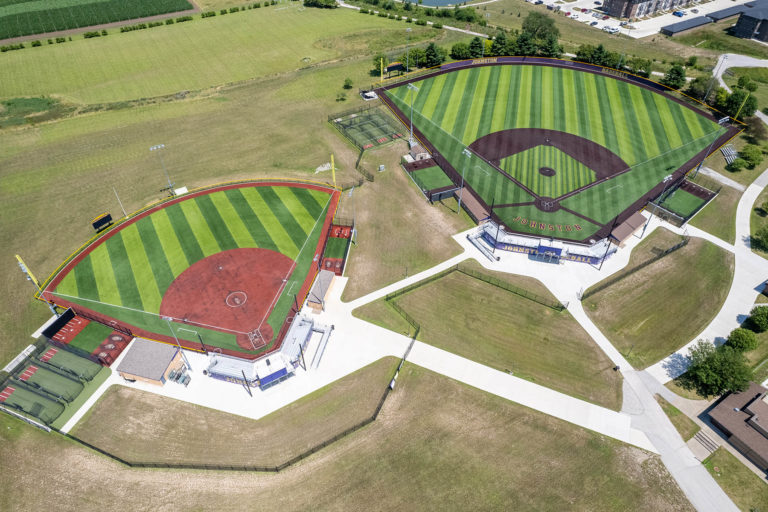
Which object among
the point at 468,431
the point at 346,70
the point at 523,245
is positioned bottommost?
the point at 468,431

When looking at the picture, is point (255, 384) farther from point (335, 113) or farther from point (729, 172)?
point (729, 172)

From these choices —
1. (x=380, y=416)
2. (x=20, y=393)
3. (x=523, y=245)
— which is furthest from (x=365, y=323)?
(x=20, y=393)

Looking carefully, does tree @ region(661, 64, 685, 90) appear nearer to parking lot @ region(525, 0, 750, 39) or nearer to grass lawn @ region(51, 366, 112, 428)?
parking lot @ region(525, 0, 750, 39)

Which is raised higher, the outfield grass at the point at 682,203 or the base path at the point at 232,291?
the outfield grass at the point at 682,203

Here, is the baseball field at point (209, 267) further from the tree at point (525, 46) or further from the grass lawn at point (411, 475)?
the tree at point (525, 46)

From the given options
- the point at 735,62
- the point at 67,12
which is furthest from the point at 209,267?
the point at 735,62

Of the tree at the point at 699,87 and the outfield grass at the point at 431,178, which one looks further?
the tree at the point at 699,87

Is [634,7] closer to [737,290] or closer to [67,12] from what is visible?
[737,290]

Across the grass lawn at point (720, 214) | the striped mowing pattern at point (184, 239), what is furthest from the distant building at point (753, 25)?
the striped mowing pattern at point (184, 239)
